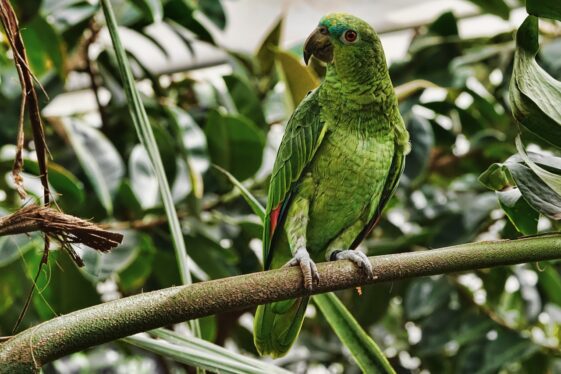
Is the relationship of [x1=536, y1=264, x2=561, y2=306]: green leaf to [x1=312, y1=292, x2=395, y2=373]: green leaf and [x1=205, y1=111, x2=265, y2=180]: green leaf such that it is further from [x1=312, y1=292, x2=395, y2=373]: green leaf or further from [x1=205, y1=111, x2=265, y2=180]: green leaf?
[x1=312, y1=292, x2=395, y2=373]: green leaf

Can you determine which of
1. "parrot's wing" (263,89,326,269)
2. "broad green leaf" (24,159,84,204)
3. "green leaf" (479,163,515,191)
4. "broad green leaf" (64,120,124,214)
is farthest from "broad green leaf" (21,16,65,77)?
"green leaf" (479,163,515,191)

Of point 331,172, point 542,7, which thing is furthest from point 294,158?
point 542,7

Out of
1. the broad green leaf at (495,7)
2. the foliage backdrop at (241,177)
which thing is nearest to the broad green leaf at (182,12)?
the foliage backdrop at (241,177)

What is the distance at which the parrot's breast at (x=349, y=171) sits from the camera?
0.70m

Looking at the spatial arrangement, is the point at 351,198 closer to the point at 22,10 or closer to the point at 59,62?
the point at 59,62

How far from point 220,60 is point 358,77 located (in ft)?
5.99

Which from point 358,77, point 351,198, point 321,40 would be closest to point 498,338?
point 351,198

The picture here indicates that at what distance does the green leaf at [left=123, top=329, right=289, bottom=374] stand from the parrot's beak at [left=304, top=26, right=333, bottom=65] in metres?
0.23

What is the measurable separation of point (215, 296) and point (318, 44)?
0.66 feet

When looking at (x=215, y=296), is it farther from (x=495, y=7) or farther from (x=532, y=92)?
(x=495, y=7)

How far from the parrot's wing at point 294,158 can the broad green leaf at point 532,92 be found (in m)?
0.22

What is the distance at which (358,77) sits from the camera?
1.99 ft

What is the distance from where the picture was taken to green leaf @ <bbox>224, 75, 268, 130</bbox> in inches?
52.8

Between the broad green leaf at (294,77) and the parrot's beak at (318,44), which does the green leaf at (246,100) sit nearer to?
the broad green leaf at (294,77)
